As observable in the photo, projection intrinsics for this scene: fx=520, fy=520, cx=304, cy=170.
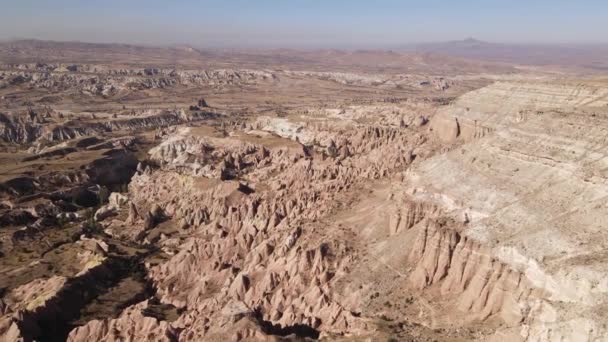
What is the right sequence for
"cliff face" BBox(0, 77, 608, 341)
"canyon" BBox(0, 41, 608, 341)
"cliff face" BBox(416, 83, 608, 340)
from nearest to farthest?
"cliff face" BBox(416, 83, 608, 340)
"cliff face" BBox(0, 77, 608, 341)
"canyon" BBox(0, 41, 608, 341)

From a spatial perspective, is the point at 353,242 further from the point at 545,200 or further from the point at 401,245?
the point at 545,200

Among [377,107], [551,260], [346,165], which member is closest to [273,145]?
[346,165]

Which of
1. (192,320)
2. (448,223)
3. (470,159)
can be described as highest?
(470,159)

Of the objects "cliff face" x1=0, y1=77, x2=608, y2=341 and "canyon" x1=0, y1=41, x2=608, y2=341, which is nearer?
"cliff face" x1=0, y1=77, x2=608, y2=341

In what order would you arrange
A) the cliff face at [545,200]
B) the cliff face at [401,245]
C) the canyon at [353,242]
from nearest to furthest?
the cliff face at [545,200] < the cliff face at [401,245] < the canyon at [353,242]

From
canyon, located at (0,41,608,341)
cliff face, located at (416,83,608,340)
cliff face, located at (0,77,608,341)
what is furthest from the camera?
canyon, located at (0,41,608,341)

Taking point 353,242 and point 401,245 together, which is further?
point 353,242

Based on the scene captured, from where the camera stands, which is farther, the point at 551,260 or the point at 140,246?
the point at 140,246

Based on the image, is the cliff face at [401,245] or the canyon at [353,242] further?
the canyon at [353,242]

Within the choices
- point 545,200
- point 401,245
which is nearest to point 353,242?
point 401,245

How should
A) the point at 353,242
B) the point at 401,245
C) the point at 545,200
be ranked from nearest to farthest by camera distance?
the point at 545,200 < the point at 401,245 < the point at 353,242

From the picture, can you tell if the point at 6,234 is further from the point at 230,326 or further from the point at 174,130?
the point at 174,130
